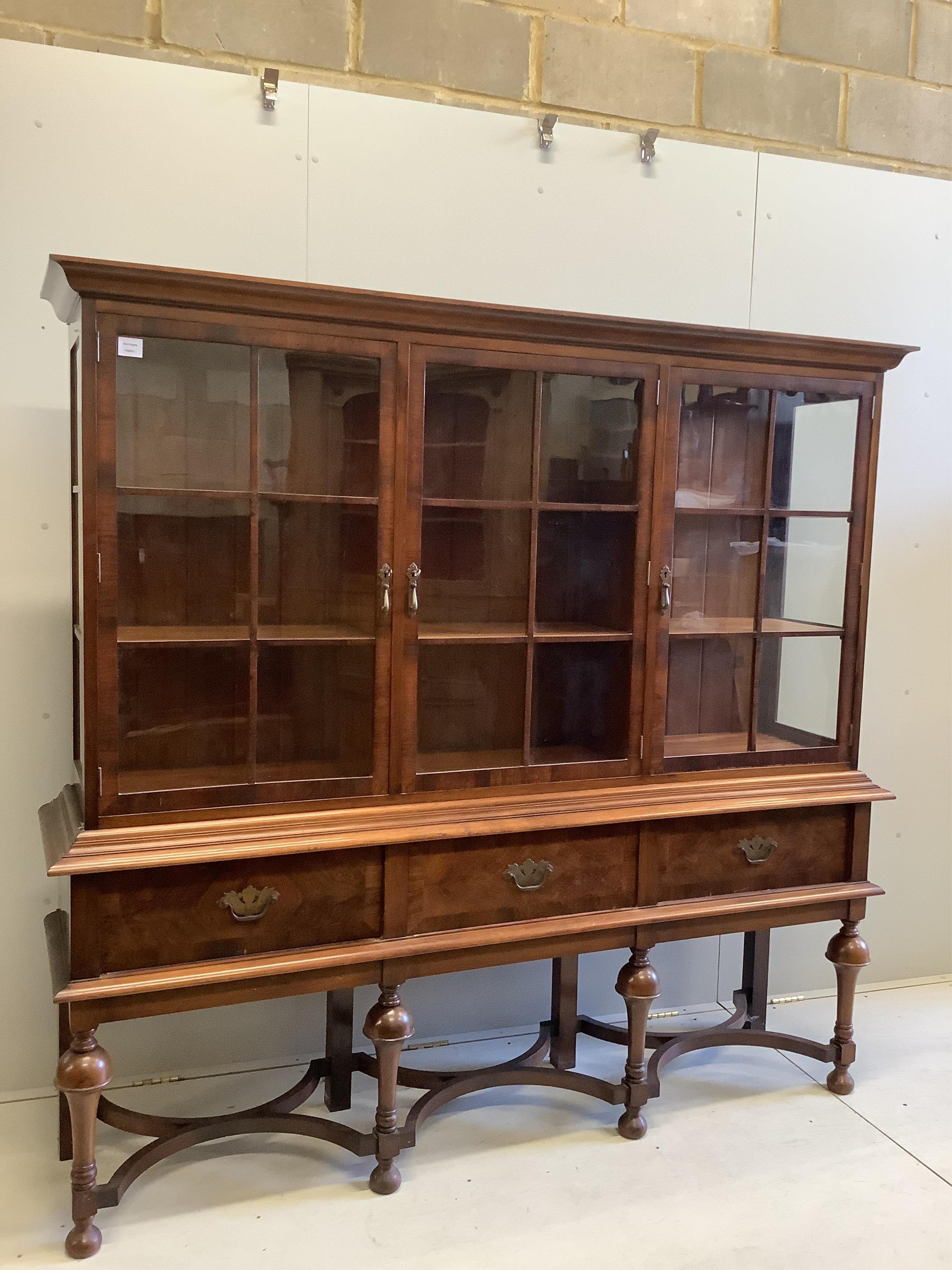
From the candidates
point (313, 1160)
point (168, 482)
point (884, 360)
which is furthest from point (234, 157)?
point (313, 1160)

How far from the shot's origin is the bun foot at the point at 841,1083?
2490 mm

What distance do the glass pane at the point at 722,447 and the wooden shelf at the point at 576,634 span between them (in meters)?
0.31

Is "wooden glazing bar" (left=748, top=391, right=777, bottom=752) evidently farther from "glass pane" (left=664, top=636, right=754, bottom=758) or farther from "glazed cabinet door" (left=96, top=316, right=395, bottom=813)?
"glazed cabinet door" (left=96, top=316, right=395, bottom=813)

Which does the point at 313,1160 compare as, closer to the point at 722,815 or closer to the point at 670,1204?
the point at 670,1204

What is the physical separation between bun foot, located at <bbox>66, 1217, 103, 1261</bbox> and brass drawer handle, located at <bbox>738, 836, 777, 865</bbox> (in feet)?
4.88

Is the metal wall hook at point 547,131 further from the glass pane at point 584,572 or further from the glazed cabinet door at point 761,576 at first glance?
the glass pane at point 584,572

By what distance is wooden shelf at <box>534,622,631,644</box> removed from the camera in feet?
7.21

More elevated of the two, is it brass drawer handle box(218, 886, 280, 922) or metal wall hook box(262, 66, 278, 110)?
metal wall hook box(262, 66, 278, 110)

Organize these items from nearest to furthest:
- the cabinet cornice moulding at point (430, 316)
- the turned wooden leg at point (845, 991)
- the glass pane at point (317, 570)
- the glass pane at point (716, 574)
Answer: the cabinet cornice moulding at point (430, 316) < the glass pane at point (317, 570) < the glass pane at point (716, 574) < the turned wooden leg at point (845, 991)

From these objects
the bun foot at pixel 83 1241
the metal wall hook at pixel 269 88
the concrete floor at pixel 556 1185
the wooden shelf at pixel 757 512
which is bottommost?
the concrete floor at pixel 556 1185

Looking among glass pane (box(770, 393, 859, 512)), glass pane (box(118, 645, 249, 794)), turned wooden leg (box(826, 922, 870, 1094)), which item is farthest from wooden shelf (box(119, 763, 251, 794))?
turned wooden leg (box(826, 922, 870, 1094))

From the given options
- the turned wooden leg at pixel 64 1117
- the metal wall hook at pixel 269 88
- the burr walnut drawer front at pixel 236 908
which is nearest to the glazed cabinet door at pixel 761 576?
the burr walnut drawer front at pixel 236 908

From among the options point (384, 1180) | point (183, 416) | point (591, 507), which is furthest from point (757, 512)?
point (384, 1180)

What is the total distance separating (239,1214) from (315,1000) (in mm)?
620
